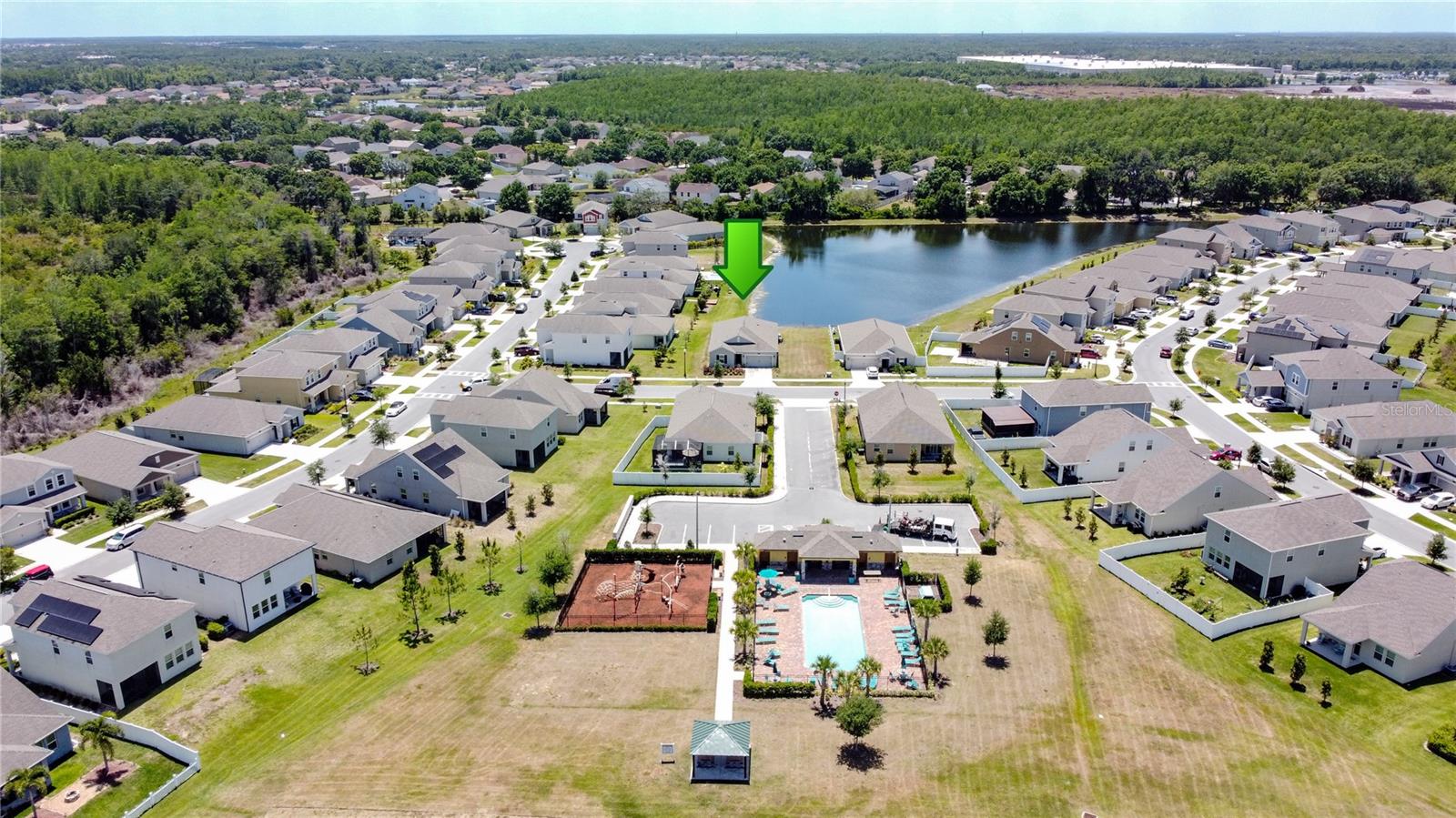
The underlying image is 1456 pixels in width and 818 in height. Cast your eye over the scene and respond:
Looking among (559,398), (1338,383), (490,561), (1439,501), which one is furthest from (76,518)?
(1338,383)

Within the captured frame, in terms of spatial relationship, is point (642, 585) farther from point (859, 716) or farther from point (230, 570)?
point (230, 570)

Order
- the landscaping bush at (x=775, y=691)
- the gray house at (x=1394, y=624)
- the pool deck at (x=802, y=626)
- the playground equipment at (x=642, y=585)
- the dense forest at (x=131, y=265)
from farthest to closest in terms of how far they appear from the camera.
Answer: the dense forest at (x=131, y=265) → the playground equipment at (x=642, y=585) → the pool deck at (x=802, y=626) → the gray house at (x=1394, y=624) → the landscaping bush at (x=775, y=691)

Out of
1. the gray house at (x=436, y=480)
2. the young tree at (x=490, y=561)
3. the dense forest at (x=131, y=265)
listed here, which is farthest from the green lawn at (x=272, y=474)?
the dense forest at (x=131, y=265)

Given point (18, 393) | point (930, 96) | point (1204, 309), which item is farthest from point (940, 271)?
point (930, 96)

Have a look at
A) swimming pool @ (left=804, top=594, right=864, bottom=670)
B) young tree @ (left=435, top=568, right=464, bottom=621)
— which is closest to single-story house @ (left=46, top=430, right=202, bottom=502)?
young tree @ (left=435, top=568, right=464, bottom=621)

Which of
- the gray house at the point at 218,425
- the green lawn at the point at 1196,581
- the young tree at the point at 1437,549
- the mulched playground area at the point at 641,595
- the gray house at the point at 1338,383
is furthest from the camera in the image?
the gray house at the point at 1338,383

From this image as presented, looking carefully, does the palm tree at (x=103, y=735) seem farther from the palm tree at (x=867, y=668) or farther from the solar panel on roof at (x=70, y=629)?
the palm tree at (x=867, y=668)
